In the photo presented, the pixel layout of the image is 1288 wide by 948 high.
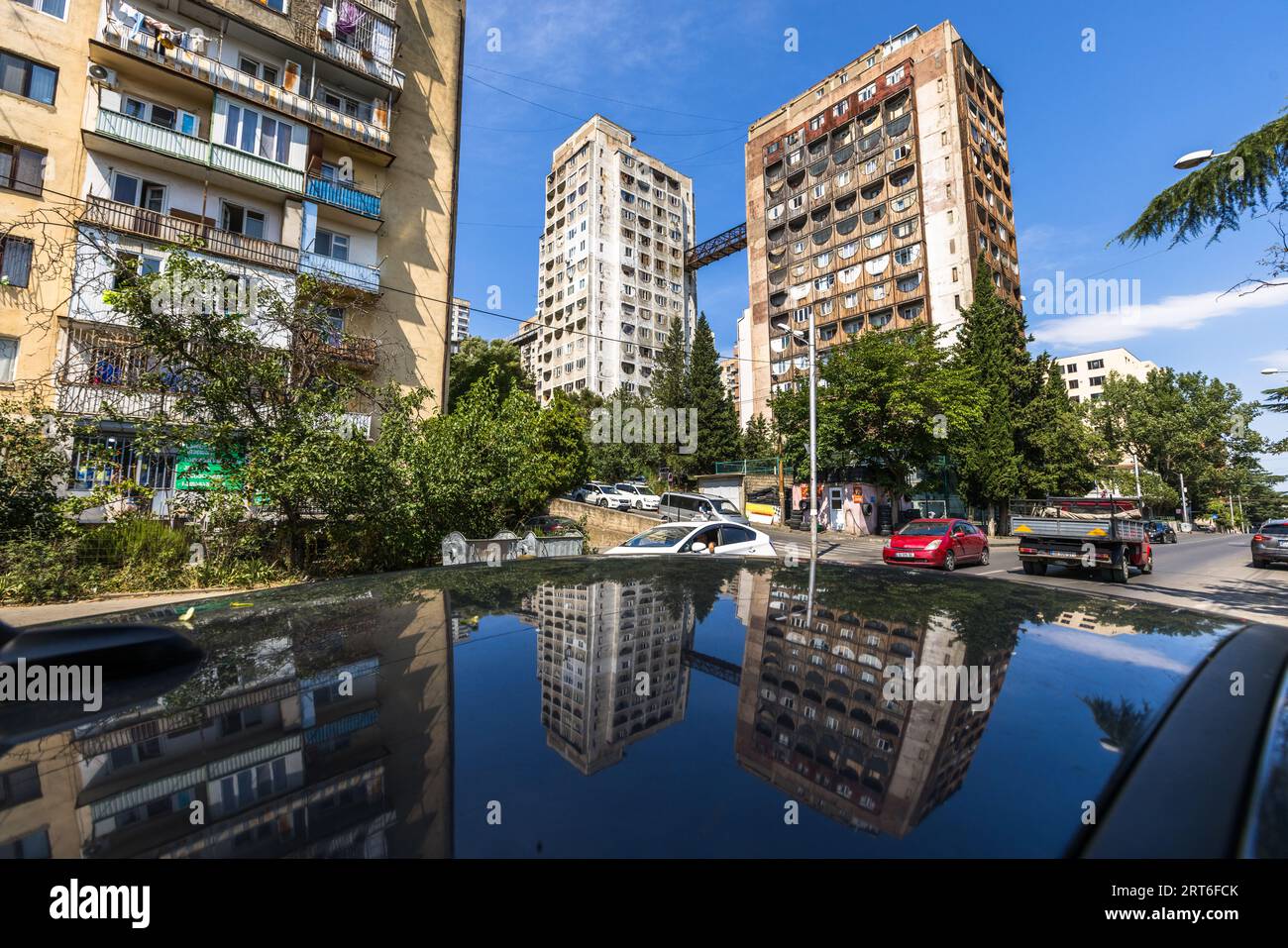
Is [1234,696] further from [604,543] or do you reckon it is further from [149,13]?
[149,13]

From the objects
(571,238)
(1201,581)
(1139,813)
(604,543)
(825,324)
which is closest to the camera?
(1139,813)

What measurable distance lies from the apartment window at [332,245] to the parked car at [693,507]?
53.5 ft

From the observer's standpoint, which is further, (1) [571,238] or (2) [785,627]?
(1) [571,238]

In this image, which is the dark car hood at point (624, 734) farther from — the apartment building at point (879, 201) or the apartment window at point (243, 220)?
the apartment building at point (879, 201)

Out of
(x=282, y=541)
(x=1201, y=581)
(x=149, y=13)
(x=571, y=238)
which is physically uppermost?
(x=571, y=238)

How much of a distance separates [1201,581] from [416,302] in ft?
91.0

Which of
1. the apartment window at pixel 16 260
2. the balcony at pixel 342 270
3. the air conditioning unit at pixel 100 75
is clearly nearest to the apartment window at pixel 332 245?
the balcony at pixel 342 270

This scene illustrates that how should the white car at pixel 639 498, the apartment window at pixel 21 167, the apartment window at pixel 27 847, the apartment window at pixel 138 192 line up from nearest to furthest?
the apartment window at pixel 27 847 < the apartment window at pixel 21 167 < the apartment window at pixel 138 192 < the white car at pixel 639 498

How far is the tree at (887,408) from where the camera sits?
2772cm

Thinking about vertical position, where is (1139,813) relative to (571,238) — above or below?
below

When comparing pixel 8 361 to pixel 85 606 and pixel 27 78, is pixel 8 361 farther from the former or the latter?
pixel 85 606

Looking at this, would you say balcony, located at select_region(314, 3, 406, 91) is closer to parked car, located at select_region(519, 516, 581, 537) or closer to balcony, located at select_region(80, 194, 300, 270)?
balcony, located at select_region(80, 194, 300, 270)

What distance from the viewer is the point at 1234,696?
147 centimetres
